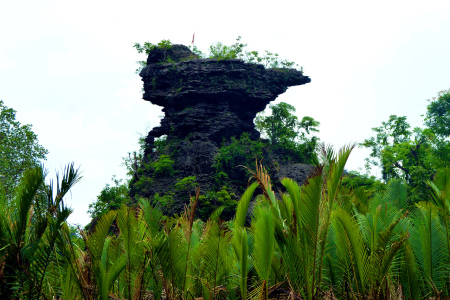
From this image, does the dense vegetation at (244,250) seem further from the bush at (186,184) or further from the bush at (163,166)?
the bush at (163,166)

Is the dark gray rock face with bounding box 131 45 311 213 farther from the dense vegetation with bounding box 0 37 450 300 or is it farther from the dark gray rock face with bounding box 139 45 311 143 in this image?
the dense vegetation with bounding box 0 37 450 300

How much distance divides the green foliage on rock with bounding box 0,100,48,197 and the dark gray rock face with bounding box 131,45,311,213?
22.3ft

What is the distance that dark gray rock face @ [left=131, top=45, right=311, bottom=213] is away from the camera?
2495cm

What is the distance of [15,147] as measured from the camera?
1994 cm

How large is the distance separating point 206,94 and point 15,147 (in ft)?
34.6

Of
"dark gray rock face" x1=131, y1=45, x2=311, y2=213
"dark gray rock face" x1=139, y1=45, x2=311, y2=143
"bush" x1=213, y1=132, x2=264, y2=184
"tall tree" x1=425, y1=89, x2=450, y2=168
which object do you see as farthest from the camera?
"dark gray rock face" x1=139, y1=45, x2=311, y2=143

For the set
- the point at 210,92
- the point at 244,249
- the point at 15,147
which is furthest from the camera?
the point at 210,92

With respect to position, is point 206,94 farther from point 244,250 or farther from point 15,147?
point 244,250

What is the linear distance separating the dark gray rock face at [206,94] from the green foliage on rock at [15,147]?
6.80 metres

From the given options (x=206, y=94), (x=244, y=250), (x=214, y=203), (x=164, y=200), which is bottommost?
(x=244, y=250)

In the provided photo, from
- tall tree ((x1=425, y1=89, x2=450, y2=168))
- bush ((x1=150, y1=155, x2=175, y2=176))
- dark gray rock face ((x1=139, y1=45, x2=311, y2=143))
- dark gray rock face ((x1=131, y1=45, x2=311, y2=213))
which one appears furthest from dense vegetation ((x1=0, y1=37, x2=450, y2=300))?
dark gray rock face ((x1=139, y1=45, x2=311, y2=143))

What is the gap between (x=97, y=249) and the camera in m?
4.39

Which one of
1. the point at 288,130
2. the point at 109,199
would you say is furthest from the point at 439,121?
the point at 109,199

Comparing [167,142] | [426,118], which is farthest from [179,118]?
[426,118]
